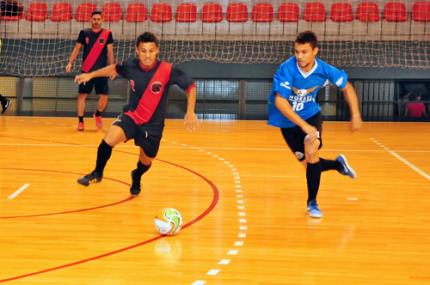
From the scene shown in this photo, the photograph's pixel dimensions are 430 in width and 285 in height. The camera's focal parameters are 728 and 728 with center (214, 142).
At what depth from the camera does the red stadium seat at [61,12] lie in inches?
690

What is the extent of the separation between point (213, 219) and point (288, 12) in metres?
12.0

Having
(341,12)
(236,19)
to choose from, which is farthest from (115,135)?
(341,12)

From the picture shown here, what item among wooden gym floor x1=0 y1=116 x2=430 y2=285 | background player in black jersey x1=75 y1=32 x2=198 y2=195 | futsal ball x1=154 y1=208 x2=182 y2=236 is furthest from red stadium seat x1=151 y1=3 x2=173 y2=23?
futsal ball x1=154 y1=208 x2=182 y2=236

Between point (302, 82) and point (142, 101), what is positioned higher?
point (302, 82)

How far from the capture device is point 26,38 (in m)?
17.7

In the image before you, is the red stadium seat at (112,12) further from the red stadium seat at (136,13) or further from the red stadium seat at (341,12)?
the red stadium seat at (341,12)

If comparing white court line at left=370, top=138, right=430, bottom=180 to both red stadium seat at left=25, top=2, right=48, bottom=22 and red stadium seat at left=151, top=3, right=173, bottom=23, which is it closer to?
red stadium seat at left=151, top=3, right=173, bottom=23

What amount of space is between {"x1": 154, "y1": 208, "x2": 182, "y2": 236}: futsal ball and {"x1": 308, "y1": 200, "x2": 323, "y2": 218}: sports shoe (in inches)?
50.3

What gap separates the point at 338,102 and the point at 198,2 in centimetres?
421

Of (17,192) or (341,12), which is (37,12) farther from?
(17,192)

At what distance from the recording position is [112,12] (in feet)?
57.4

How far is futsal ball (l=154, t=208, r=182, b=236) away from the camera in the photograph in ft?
16.9

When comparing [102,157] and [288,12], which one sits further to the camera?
[288,12]

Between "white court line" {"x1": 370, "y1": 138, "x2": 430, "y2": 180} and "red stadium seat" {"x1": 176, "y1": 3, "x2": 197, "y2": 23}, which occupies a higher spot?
"red stadium seat" {"x1": 176, "y1": 3, "x2": 197, "y2": 23}
